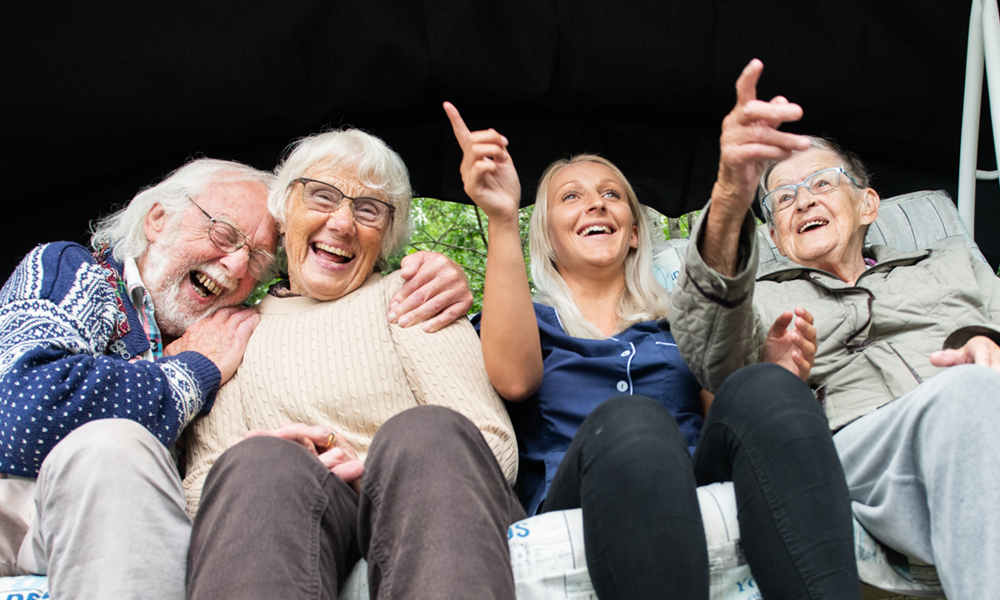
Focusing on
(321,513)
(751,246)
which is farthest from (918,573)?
(321,513)

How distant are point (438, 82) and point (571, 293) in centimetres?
88

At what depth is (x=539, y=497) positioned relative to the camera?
1.94 m

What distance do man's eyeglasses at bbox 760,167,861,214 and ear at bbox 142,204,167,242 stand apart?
6.18ft

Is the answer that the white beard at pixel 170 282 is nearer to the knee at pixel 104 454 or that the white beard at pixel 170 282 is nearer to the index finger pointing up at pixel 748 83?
the knee at pixel 104 454

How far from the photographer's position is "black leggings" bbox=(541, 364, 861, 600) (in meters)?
1.28

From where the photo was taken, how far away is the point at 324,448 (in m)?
1.78

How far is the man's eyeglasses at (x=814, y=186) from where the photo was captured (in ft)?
7.82

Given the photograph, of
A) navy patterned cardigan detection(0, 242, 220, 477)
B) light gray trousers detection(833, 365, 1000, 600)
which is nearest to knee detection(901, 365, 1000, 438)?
light gray trousers detection(833, 365, 1000, 600)

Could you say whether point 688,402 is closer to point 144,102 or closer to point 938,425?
point 938,425

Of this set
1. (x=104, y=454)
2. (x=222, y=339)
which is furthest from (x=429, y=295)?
(x=104, y=454)

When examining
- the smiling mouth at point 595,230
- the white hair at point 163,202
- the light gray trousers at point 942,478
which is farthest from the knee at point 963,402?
the white hair at point 163,202

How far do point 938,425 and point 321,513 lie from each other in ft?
3.70

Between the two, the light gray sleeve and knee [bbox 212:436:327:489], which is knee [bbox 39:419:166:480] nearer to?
knee [bbox 212:436:327:489]

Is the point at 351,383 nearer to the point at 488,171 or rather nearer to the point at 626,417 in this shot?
the point at 488,171
